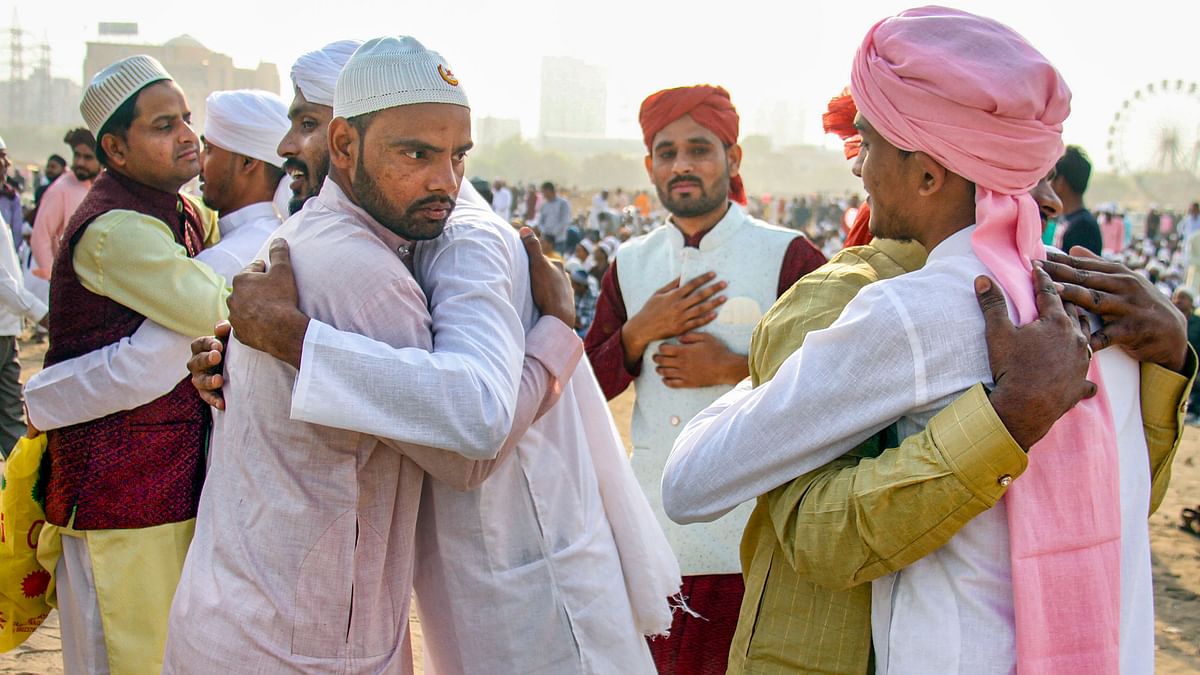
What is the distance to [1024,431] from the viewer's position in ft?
4.98

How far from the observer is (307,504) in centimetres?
192

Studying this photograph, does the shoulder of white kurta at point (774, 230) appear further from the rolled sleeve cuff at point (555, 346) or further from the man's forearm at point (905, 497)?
the man's forearm at point (905, 497)

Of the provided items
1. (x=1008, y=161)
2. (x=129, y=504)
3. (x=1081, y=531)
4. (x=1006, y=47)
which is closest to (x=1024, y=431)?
(x=1081, y=531)

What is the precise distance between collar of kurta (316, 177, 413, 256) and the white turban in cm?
69

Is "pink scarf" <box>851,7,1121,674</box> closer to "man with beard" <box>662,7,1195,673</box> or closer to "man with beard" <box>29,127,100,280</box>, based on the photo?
"man with beard" <box>662,7,1195,673</box>

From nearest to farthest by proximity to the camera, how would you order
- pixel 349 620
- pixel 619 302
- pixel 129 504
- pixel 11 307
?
pixel 349 620 → pixel 129 504 → pixel 619 302 → pixel 11 307

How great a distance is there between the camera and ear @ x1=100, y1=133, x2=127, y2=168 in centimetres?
310

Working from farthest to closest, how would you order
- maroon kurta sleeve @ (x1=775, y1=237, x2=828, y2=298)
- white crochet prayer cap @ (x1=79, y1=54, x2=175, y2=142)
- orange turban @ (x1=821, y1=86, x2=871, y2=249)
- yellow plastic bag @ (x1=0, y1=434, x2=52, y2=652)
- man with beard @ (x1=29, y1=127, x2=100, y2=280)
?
1. man with beard @ (x1=29, y1=127, x2=100, y2=280)
2. maroon kurta sleeve @ (x1=775, y1=237, x2=828, y2=298)
3. white crochet prayer cap @ (x1=79, y1=54, x2=175, y2=142)
4. yellow plastic bag @ (x1=0, y1=434, x2=52, y2=652)
5. orange turban @ (x1=821, y1=86, x2=871, y2=249)

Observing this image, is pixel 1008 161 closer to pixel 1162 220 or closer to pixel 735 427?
pixel 735 427

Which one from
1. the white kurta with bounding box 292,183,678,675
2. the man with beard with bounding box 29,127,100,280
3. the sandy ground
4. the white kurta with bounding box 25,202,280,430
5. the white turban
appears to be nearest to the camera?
the white kurta with bounding box 292,183,678,675

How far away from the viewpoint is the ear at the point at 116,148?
3100mm

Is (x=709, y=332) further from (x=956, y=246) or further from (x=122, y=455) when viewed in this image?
(x=122, y=455)

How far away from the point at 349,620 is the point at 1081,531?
1.34 metres

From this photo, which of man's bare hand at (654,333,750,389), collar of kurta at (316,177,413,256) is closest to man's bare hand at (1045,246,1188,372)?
collar of kurta at (316,177,413,256)
